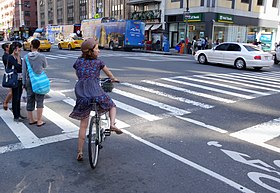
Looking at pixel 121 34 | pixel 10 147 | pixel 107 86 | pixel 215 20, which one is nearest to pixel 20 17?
pixel 121 34

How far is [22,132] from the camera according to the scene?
224 inches

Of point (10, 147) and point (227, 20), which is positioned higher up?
point (227, 20)

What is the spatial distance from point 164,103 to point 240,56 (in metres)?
10.5

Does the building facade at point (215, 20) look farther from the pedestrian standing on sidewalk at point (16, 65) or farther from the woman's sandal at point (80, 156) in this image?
the woman's sandal at point (80, 156)

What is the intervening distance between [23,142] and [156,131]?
2475 mm

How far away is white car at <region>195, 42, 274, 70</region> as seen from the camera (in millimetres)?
16516

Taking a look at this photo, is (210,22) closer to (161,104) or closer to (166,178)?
(161,104)

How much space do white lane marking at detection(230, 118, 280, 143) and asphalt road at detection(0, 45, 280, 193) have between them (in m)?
0.02

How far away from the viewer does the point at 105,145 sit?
5.13 metres

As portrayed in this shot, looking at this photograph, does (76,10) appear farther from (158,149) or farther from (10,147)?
(158,149)

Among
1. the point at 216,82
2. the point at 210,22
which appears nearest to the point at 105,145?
the point at 216,82

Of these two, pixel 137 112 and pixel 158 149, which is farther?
pixel 137 112

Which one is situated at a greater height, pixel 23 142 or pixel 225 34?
pixel 225 34

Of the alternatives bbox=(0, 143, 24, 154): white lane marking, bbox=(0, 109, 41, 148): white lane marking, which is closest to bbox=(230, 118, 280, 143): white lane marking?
bbox=(0, 109, 41, 148): white lane marking
